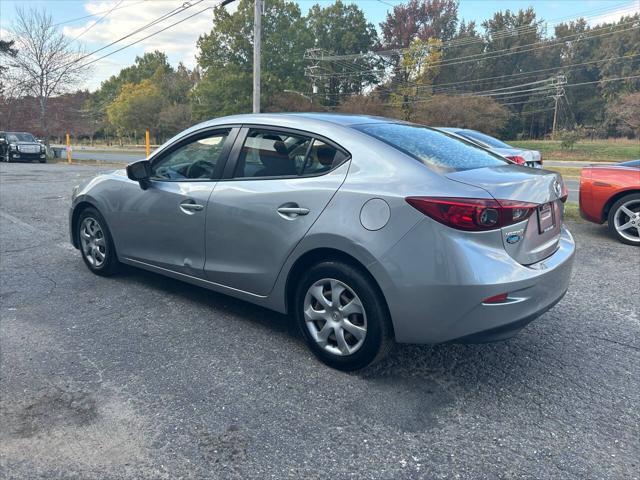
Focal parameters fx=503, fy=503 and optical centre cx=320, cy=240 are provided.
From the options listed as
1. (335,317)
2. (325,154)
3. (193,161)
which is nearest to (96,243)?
(193,161)

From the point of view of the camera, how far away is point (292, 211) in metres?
3.24

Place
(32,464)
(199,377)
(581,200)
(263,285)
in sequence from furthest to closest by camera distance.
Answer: (581,200)
(263,285)
(199,377)
(32,464)

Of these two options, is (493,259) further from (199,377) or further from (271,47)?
(271,47)

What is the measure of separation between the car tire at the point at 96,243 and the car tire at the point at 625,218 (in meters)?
6.20

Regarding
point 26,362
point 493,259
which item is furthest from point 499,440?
point 26,362

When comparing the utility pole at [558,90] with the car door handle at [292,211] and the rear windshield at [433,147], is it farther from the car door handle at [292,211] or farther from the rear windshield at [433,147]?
the car door handle at [292,211]

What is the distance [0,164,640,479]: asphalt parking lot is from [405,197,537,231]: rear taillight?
1.02 metres

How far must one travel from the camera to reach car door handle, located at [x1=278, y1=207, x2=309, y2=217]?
318cm

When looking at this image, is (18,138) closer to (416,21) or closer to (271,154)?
(271,154)

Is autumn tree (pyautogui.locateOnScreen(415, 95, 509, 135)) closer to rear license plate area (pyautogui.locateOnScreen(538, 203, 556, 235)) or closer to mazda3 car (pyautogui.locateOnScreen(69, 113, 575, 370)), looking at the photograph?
mazda3 car (pyautogui.locateOnScreen(69, 113, 575, 370))

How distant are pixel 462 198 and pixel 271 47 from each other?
5800 cm

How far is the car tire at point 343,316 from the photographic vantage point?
292 centimetres

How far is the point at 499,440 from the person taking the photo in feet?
8.20

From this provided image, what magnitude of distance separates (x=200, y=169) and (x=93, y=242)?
1.71 m
